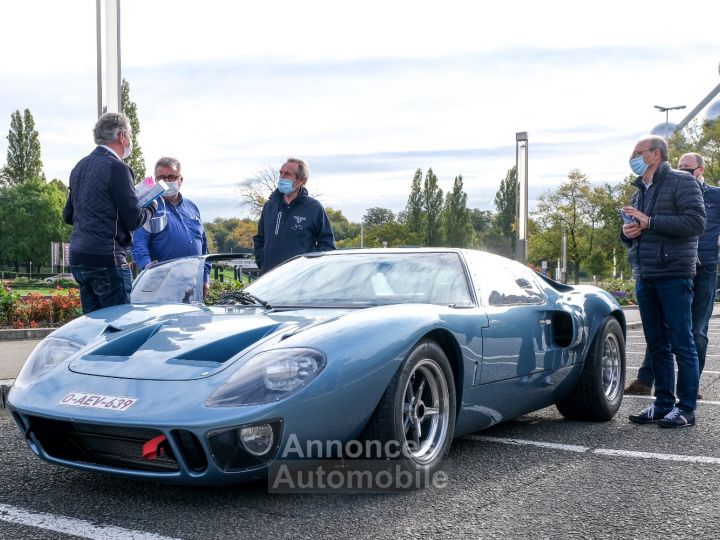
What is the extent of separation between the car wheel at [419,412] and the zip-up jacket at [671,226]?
6.99ft

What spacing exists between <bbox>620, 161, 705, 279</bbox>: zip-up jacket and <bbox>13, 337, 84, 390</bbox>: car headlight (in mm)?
3509

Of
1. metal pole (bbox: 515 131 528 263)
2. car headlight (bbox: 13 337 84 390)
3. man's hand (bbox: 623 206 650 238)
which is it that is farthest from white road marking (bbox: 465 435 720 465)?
metal pole (bbox: 515 131 528 263)

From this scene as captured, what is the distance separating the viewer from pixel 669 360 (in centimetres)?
542

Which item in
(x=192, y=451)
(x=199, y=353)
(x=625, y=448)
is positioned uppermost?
(x=199, y=353)

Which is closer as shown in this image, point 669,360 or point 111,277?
point 111,277

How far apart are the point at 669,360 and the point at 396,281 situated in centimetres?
214

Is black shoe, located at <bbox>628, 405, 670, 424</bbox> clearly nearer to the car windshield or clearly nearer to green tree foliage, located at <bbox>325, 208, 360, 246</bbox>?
the car windshield

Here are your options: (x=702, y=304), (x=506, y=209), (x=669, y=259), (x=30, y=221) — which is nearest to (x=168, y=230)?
(x=669, y=259)

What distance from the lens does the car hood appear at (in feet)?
10.9

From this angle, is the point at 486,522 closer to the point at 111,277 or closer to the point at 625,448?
the point at 625,448

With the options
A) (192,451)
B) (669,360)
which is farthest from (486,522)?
(669,360)

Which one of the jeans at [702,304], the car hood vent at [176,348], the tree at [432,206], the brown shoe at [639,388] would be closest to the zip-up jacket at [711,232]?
the jeans at [702,304]

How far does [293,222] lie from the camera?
6395 mm

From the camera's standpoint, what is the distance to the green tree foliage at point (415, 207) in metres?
82.5
